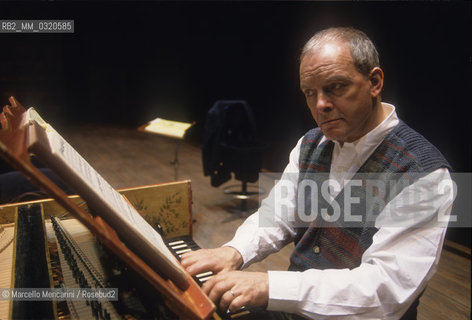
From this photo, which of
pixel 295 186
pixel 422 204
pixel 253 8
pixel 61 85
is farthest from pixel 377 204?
pixel 61 85

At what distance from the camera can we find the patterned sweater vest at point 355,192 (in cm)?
114

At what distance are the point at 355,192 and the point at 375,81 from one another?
37 centimetres

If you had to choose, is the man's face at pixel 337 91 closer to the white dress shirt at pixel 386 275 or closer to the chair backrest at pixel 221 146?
the white dress shirt at pixel 386 275

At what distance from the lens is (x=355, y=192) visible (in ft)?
4.13

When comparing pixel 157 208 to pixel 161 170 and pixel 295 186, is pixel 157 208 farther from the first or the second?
pixel 161 170

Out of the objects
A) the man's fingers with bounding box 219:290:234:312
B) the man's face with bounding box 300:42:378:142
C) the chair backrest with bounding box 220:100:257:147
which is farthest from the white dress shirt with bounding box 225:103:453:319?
the chair backrest with bounding box 220:100:257:147

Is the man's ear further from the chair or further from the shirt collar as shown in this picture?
the chair

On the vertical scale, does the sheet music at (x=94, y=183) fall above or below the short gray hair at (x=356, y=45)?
below

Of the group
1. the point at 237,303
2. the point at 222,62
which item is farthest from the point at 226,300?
the point at 222,62

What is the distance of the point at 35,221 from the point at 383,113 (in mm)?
1200

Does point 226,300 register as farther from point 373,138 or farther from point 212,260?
point 373,138

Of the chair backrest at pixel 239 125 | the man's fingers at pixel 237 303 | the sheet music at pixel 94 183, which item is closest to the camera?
the sheet music at pixel 94 183

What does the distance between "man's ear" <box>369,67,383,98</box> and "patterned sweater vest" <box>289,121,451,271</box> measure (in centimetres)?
14

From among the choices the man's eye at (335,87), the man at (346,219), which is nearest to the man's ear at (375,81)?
the man at (346,219)
